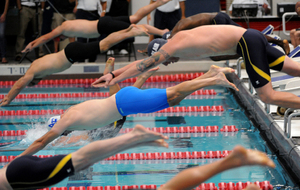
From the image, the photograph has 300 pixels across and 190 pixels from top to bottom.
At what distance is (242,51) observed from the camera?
11.3 feet

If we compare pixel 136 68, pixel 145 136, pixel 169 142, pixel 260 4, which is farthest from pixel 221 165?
pixel 260 4

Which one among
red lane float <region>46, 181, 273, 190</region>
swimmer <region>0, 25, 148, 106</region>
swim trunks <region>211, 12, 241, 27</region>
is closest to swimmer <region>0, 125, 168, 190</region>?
red lane float <region>46, 181, 273, 190</region>

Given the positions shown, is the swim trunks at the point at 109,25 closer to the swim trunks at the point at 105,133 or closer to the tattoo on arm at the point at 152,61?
the swim trunks at the point at 105,133

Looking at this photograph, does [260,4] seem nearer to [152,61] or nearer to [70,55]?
[70,55]

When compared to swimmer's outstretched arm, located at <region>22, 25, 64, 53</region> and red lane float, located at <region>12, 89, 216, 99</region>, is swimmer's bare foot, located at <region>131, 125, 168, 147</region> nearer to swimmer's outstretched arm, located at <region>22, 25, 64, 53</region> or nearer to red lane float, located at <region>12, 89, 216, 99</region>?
swimmer's outstretched arm, located at <region>22, 25, 64, 53</region>

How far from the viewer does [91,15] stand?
7121 millimetres

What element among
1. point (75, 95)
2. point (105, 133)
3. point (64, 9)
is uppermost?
point (64, 9)

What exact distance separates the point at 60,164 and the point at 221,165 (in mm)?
981

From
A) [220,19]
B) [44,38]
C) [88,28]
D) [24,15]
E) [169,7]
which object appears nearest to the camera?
[220,19]

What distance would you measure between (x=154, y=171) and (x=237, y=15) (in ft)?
16.5

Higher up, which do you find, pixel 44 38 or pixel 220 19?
pixel 220 19

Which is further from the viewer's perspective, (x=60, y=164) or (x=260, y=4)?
(x=260, y=4)

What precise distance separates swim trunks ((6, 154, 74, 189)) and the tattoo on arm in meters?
1.50

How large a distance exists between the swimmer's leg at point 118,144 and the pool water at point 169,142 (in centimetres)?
130
